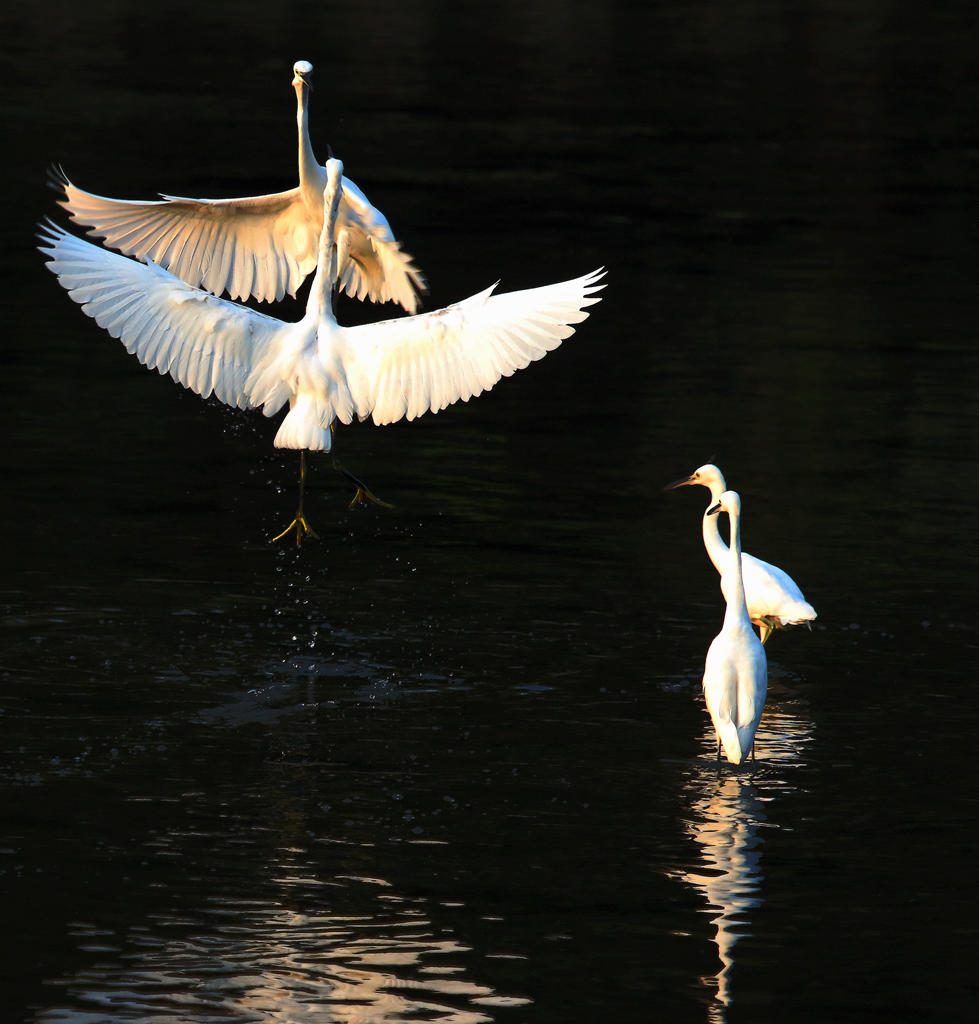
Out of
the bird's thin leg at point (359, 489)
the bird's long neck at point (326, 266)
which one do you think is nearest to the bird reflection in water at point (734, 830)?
the bird's thin leg at point (359, 489)

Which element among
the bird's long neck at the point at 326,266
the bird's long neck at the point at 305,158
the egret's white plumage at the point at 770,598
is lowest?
the egret's white plumage at the point at 770,598

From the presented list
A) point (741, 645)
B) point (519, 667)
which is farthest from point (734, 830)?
point (519, 667)

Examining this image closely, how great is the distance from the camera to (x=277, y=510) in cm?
1332

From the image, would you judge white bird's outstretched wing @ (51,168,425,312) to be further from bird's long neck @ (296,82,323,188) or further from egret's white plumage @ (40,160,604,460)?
egret's white plumage @ (40,160,604,460)

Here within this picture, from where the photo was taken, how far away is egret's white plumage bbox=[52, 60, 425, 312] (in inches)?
481

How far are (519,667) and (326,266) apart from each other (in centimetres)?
230

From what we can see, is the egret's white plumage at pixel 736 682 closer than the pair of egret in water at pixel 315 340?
Yes

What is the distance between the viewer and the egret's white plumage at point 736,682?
30.2 feet

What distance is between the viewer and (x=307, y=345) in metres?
10.9

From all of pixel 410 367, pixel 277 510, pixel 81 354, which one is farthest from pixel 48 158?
pixel 410 367

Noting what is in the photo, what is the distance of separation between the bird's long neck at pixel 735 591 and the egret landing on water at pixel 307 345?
4.33ft

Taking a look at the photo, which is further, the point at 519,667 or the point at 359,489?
the point at 359,489

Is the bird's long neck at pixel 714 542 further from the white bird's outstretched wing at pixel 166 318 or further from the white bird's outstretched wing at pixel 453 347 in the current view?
the white bird's outstretched wing at pixel 166 318

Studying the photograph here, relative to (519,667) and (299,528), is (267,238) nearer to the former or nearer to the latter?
(299,528)
